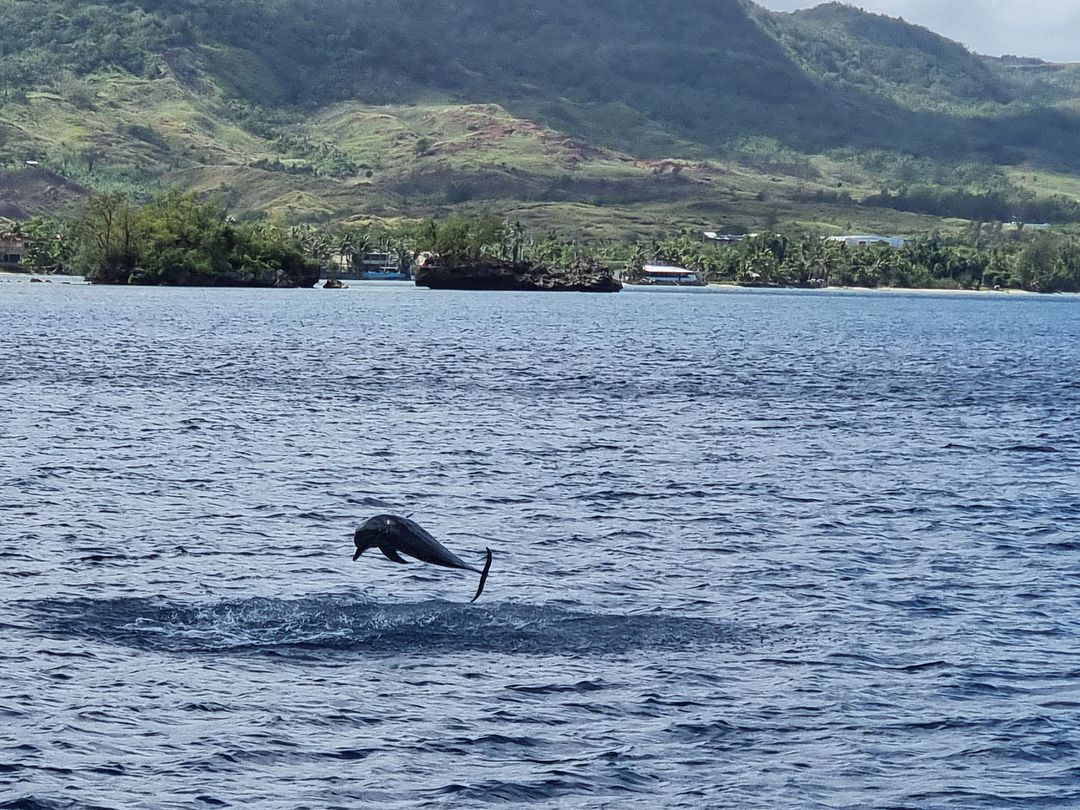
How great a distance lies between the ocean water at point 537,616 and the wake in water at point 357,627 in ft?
0.34

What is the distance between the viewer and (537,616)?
33781mm

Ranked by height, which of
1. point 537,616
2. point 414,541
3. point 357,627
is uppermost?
point 414,541

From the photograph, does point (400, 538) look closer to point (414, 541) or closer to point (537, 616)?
point (414, 541)

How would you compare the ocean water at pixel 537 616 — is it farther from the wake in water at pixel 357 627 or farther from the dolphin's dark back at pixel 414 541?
the dolphin's dark back at pixel 414 541

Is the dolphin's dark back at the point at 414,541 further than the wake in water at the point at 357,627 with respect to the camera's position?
No

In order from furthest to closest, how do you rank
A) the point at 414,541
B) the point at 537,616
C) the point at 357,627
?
1. the point at 537,616
2. the point at 357,627
3. the point at 414,541

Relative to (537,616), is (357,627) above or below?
A: below

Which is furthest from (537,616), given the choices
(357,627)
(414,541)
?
(414,541)

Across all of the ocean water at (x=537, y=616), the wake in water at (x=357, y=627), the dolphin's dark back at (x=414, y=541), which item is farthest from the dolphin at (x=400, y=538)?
the wake in water at (x=357, y=627)

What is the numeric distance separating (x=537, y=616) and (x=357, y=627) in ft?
12.7

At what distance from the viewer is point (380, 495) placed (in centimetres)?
5181

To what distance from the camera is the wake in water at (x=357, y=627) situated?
3102cm

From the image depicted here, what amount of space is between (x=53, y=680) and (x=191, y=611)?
555 cm

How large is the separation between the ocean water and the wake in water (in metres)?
0.10
